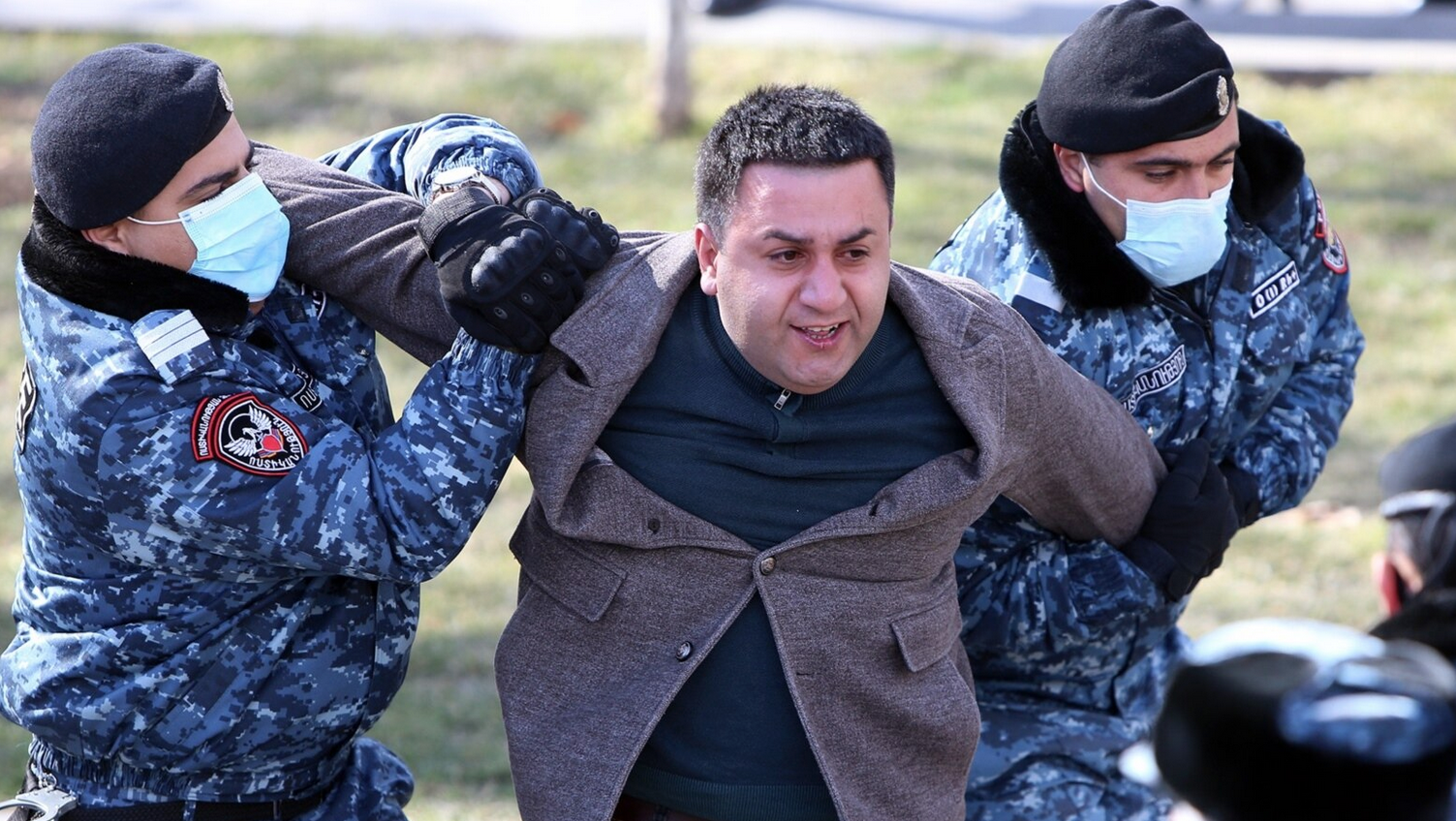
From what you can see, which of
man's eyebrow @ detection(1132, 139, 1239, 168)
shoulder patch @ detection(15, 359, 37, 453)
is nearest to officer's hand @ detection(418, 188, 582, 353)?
shoulder patch @ detection(15, 359, 37, 453)

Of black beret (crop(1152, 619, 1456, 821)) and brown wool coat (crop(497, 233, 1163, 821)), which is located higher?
black beret (crop(1152, 619, 1456, 821))

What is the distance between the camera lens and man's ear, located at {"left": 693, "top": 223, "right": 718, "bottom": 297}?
3.18m

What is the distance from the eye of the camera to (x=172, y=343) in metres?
2.96

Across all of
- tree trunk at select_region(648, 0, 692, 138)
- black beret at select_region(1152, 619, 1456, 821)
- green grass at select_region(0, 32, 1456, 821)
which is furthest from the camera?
tree trunk at select_region(648, 0, 692, 138)

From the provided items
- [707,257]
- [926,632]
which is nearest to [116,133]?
[707,257]

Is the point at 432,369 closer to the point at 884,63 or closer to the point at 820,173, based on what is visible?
the point at 820,173

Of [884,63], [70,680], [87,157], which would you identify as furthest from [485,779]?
[884,63]

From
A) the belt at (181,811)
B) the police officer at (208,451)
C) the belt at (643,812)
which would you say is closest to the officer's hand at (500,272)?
the police officer at (208,451)

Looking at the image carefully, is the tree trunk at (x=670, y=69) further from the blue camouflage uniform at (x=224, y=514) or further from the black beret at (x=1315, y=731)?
the black beret at (x=1315, y=731)

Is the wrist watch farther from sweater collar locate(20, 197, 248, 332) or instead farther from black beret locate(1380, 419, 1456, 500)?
black beret locate(1380, 419, 1456, 500)

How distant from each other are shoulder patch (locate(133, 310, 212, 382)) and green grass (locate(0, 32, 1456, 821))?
323 centimetres

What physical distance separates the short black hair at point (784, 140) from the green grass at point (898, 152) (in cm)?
326

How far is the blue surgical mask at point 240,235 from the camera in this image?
307cm

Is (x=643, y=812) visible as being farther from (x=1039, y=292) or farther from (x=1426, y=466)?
Answer: (x=1426, y=466)
